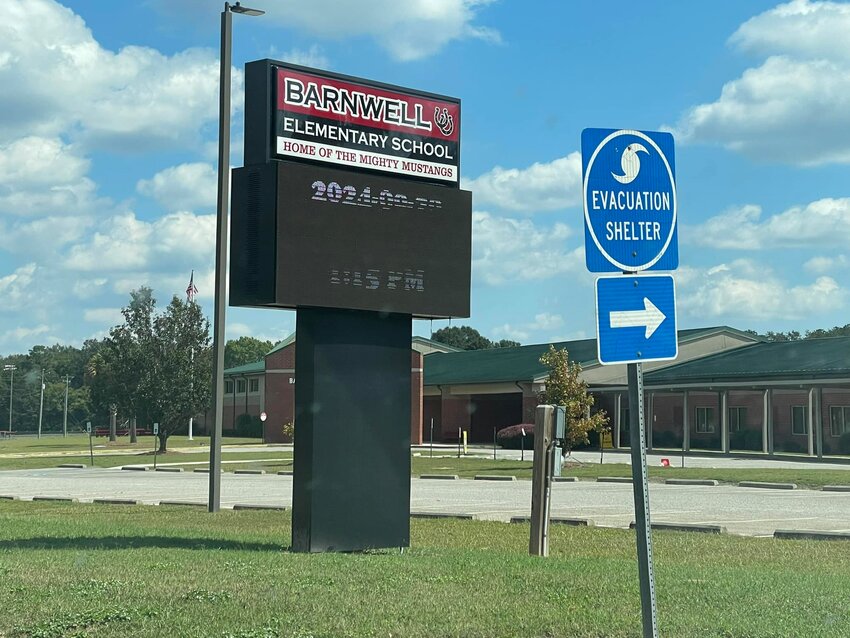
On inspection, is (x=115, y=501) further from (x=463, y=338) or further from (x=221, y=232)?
(x=463, y=338)

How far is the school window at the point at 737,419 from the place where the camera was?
55.9m

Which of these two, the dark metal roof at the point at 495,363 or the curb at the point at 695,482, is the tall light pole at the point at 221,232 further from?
the dark metal roof at the point at 495,363

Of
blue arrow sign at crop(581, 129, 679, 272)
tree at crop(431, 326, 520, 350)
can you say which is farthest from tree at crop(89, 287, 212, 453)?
tree at crop(431, 326, 520, 350)

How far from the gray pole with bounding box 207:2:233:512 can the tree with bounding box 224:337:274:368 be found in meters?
144

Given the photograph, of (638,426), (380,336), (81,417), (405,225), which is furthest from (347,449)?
(81,417)

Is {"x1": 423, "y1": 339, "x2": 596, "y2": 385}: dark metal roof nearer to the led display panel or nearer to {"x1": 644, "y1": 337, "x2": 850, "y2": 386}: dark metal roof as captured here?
{"x1": 644, "y1": 337, "x2": 850, "y2": 386}: dark metal roof

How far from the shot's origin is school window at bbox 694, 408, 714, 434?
190ft

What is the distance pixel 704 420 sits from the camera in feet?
192

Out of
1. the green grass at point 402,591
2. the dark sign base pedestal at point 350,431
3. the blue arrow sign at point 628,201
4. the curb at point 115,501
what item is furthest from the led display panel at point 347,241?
the curb at point 115,501

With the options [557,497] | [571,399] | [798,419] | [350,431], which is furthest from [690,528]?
[798,419]

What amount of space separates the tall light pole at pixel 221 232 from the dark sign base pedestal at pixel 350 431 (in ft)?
25.5

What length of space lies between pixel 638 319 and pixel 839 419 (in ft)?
160

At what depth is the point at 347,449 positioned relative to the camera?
42.5ft

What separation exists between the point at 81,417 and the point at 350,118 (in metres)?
160
